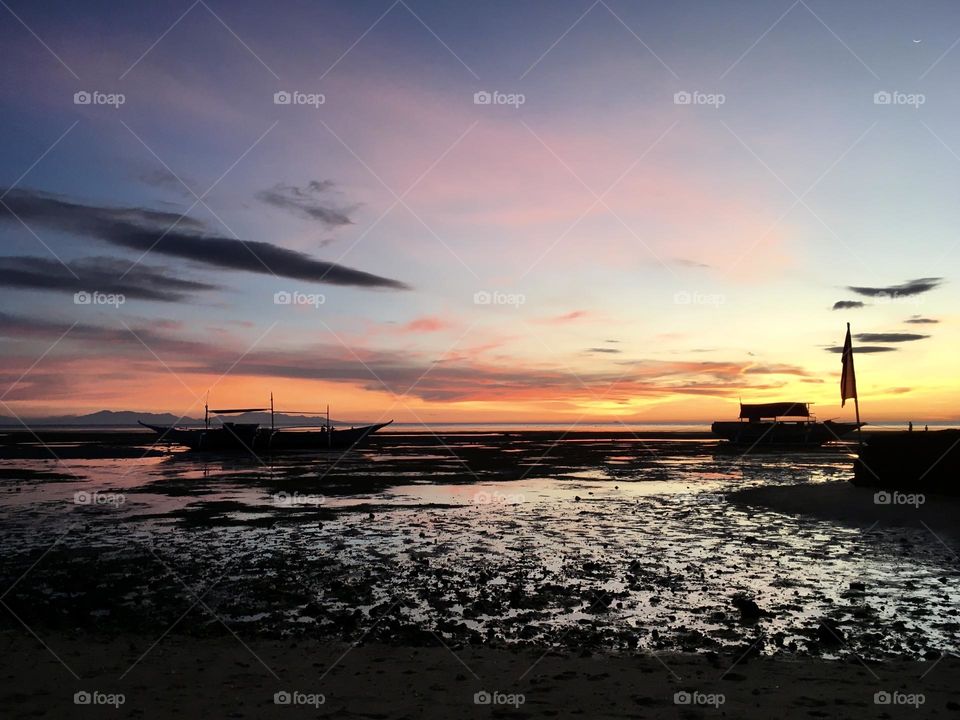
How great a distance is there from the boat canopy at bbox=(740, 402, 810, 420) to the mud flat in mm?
95911

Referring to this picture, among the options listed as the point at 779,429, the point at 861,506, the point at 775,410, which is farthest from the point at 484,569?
the point at 775,410

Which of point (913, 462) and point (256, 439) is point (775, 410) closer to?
point (256, 439)

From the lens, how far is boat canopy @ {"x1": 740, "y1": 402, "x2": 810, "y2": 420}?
97125 millimetres

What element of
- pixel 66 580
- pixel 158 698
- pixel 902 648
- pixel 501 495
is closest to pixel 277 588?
pixel 66 580

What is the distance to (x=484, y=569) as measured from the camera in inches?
582

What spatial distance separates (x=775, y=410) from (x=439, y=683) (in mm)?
99162

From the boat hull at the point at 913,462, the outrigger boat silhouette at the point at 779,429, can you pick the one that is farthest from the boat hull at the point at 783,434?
the boat hull at the point at 913,462

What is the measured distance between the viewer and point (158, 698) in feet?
25.8

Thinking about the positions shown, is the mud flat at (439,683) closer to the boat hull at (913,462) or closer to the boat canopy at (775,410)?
the boat hull at (913,462)

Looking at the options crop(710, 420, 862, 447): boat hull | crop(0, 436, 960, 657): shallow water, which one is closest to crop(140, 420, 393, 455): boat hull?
crop(0, 436, 960, 657): shallow water

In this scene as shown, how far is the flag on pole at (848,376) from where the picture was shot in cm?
2858

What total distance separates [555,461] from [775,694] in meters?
46.8

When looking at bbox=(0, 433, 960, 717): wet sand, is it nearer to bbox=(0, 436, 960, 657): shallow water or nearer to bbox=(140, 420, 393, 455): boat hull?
bbox=(0, 436, 960, 657): shallow water

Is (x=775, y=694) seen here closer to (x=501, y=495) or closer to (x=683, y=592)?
(x=683, y=592)
